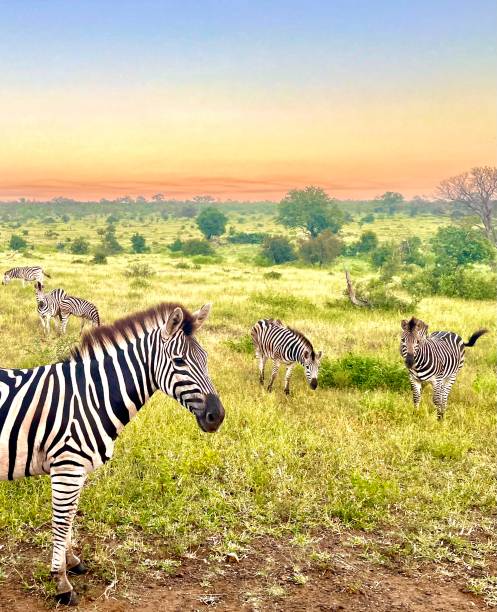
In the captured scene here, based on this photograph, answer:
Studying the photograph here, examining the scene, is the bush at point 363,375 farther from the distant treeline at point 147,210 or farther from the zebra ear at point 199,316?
the distant treeline at point 147,210

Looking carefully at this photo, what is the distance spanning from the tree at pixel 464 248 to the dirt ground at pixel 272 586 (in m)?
31.3

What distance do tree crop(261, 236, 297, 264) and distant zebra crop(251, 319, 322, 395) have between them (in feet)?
122

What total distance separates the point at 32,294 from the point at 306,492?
739 inches

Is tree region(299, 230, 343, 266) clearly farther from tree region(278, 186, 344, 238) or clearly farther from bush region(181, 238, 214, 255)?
tree region(278, 186, 344, 238)

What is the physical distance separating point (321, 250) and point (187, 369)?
142 feet

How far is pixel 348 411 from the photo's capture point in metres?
8.63

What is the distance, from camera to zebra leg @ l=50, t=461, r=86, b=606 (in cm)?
399

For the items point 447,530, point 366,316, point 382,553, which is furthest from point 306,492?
point 366,316

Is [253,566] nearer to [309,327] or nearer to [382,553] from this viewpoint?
[382,553]

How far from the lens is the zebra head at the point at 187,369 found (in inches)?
159

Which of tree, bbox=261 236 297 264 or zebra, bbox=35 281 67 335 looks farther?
tree, bbox=261 236 297 264

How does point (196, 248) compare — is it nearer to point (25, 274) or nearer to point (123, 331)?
point (25, 274)

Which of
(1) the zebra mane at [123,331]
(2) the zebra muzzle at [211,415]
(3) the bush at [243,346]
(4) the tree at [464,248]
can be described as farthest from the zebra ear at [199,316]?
(4) the tree at [464,248]

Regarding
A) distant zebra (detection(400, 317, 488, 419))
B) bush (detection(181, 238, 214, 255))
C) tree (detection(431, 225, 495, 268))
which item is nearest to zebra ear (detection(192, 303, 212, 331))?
distant zebra (detection(400, 317, 488, 419))
